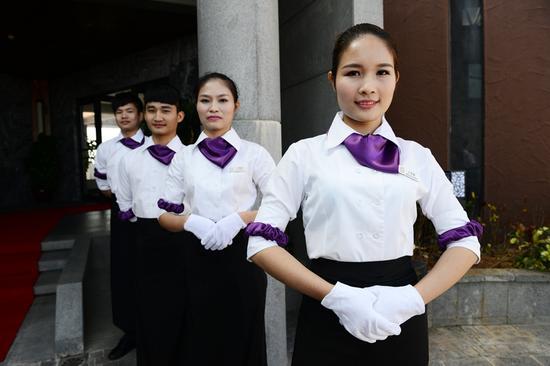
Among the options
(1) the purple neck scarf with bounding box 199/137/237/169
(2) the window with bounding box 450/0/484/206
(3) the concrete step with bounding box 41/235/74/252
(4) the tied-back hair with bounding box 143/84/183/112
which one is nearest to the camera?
(1) the purple neck scarf with bounding box 199/137/237/169

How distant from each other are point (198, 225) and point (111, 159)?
1835 millimetres

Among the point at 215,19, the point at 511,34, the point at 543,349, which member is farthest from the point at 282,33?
the point at 543,349

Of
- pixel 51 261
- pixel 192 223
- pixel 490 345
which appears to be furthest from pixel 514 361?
pixel 51 261

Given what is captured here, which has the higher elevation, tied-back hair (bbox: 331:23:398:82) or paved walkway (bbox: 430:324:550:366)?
tied-back hair (bbox: 331:23:398:82)

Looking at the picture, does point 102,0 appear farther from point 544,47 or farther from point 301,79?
point 544,47

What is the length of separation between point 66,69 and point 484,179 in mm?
10558

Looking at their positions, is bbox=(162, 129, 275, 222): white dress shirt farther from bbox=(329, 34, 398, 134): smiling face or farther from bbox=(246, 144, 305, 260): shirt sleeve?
bbox=(329, 34, 398, 134): smiling face

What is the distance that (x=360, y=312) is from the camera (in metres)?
1.28

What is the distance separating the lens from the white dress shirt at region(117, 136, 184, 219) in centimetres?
322

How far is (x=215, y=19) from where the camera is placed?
3.34 m

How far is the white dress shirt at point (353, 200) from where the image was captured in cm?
143

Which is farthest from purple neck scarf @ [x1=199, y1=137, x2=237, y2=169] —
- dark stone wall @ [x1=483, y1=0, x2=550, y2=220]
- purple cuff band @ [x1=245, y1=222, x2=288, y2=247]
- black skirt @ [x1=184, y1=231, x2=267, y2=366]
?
dark stone wall @ [x1=483, y1=0, x2=550, y2=220]

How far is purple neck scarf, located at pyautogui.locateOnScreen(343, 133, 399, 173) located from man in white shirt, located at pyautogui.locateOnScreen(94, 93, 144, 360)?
2.66 metres

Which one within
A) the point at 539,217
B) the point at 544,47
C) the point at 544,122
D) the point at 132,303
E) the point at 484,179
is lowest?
the point at 132,303
